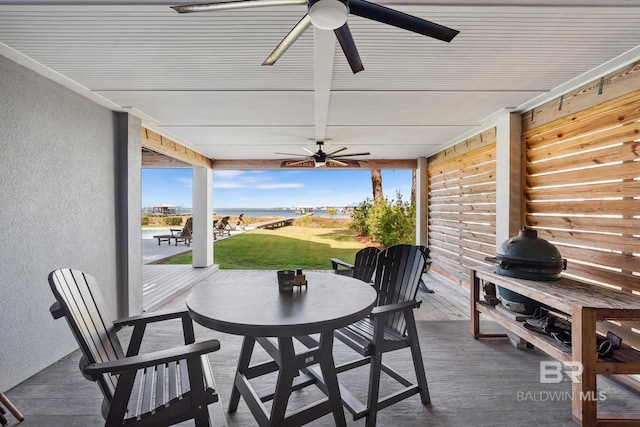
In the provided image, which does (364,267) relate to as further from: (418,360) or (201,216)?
(201,216)

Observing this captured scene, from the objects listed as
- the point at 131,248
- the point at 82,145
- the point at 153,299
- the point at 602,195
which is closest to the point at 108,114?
the point at 82,145

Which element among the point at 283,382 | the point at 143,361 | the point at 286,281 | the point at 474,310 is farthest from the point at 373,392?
the point at 474,310

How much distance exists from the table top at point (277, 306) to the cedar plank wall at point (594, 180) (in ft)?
6.57

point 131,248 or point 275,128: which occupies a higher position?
point 275,128

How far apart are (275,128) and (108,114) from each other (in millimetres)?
1930

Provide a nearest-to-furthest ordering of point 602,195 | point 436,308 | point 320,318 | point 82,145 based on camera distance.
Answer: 1. point 320,318
2. point 602,195
3. point 82,145
4. point 436,308

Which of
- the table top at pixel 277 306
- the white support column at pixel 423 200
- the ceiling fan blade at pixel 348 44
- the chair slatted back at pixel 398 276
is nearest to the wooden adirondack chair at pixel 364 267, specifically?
the chair slatted back at pixel 398 276

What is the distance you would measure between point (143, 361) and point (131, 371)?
0.06 m

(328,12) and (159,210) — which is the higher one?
(328,12)

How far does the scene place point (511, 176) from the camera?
137 inches

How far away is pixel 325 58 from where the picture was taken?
2.24 m

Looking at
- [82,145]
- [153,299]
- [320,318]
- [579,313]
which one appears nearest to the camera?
[320,318]

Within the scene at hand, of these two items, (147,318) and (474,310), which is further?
(474,310)

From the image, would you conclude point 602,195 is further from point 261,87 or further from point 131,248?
point 131,248
